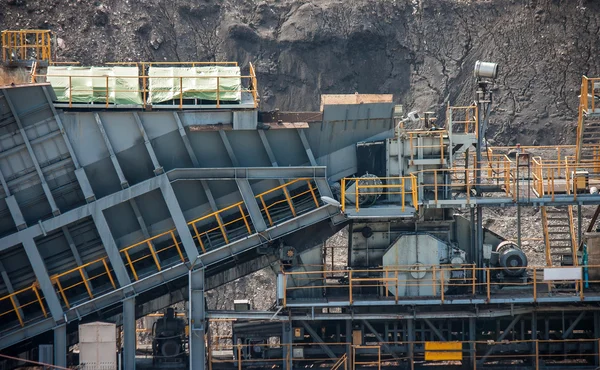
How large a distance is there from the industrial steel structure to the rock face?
13.1 meters

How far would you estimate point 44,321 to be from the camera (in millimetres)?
25922

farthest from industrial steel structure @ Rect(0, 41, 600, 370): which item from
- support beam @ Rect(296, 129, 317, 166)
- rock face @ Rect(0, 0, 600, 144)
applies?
rock face @ Rect(0, 0, 600, 144)

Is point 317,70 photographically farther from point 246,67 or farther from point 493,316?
point 493,316

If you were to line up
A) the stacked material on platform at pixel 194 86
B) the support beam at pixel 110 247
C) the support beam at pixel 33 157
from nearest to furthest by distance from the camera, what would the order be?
the support beam at pixel 33 157 → the support beam at pixel 110 247 → the stacked material on platform at pixel 194 86

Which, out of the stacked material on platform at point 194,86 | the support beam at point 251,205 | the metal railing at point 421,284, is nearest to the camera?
the support beam at point 251,205

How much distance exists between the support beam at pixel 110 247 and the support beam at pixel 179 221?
1.55 metres

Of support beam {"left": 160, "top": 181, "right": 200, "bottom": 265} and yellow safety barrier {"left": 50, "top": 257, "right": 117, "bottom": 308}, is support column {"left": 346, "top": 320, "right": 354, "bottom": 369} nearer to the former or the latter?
support beam {"left": 160, "top": 181, "right": 200, "bottom": 265}

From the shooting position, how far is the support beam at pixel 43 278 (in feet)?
83.9

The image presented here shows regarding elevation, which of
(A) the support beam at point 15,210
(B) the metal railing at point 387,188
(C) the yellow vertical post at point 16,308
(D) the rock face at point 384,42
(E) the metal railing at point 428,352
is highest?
(D) the rock face at point 384,42

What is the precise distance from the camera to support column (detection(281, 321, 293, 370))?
26953 millimetres

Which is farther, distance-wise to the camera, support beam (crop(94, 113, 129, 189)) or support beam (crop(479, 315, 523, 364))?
support beam (crop(479, 315, 523, 364))

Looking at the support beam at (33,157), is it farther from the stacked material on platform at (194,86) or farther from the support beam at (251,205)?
the support beam at (251,205)

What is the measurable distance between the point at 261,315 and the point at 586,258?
8.71 m

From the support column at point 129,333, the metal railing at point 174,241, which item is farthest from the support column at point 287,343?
the support column at point 129,333
